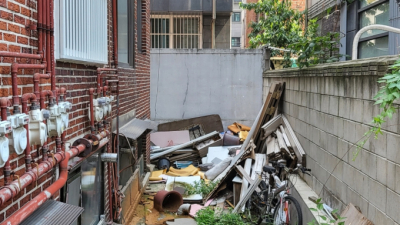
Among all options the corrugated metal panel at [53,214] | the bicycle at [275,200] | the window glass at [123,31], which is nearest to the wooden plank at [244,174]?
the bicycle at [275,200]

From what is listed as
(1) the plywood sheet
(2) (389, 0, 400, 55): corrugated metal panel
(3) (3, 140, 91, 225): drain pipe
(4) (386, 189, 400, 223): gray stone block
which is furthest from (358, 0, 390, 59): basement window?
(3) (3, 140, 91, 225): drain pipe

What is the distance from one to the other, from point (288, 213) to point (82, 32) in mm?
4397

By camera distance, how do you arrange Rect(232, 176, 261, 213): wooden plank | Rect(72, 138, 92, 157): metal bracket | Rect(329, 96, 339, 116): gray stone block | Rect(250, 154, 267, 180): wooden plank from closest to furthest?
1. Rect(72, 138, 92, 157): metal bracket
2. Rect(329, 96, 339, 116): gray stone block
3. Rect(232, 176, 261, 213): wooden plank
4. Rect(250, 154, 267, 180): wooden plank

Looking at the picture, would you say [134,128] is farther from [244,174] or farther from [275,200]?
[275,200]

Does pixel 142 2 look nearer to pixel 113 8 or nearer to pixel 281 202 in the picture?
pixel 113 8

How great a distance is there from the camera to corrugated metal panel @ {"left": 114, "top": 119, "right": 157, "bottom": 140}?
711cm

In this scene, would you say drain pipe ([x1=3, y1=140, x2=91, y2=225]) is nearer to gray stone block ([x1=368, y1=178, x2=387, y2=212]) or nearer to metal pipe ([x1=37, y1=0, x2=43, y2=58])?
metal pipe ([x1=37, y1=0, x2=43, y2=58])

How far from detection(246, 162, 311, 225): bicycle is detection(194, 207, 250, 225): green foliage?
13.1 inches

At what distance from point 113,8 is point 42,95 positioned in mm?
3552

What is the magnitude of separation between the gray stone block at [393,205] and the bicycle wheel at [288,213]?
2.49 meters

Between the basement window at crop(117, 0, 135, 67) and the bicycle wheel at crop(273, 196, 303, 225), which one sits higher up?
the basement window at crop(117, 0, 135, 67)

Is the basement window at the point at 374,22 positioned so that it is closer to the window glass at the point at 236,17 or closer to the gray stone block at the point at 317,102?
the gray stone block at the point at 317,102

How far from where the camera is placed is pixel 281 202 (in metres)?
7.14

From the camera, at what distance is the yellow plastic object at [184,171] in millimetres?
11828
